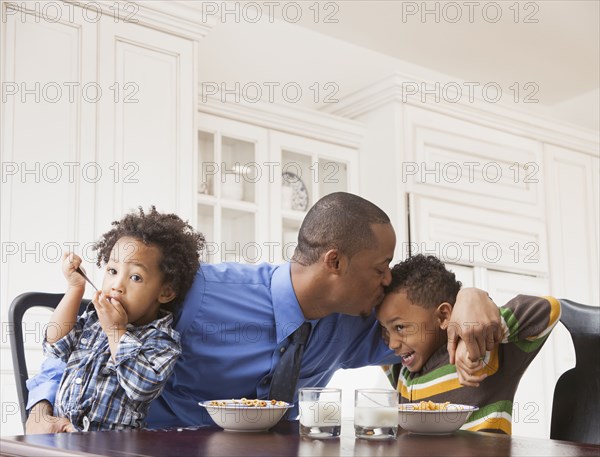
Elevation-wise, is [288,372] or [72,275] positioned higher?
[72,275]

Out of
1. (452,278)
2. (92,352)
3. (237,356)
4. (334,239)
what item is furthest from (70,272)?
(452,278)

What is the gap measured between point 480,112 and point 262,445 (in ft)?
11.6

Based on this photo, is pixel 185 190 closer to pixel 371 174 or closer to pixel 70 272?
pixel 371 174

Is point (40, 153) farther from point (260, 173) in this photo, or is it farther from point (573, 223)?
point (573, 223)

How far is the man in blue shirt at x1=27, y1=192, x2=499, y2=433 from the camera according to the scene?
1.67m

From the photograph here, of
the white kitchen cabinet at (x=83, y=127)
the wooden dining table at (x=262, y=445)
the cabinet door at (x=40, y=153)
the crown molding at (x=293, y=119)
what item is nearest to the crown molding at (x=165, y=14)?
the white kitchen cabinet at (x=83, y=127)

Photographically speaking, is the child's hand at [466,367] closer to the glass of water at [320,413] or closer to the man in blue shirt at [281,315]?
the man in blue shirt at [281,315]

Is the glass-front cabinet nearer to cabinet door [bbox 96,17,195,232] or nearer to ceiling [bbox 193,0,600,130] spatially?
cabinet door [bbox 96,17,195,232]

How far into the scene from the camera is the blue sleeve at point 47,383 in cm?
157

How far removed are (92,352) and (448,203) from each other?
2891 millimetres

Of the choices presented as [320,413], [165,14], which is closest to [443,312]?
[320,413]

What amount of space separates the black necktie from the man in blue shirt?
0.02 metres

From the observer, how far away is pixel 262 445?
3.56ft

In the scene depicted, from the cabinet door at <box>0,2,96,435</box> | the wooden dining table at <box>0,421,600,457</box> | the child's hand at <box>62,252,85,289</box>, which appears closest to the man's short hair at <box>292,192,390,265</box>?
the child's hand at <box>62,252,85,289</box>
